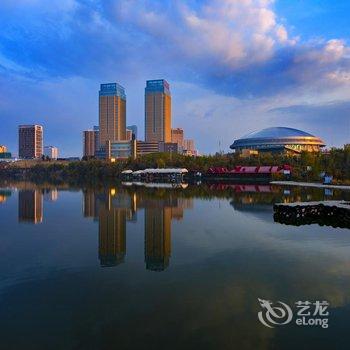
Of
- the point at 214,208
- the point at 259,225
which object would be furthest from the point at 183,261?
the point at 214,208

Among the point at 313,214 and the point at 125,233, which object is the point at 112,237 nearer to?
the point at 125,233

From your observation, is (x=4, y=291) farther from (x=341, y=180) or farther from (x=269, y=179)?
(x=269, y=179)

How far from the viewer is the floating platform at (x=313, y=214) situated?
3011cm

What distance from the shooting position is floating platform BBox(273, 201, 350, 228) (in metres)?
30.1

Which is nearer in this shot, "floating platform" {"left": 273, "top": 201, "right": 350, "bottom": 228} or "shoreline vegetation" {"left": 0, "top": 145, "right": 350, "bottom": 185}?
"floating platform" {"left": 273, "top": 201, "right": 350, "bottom": 228}

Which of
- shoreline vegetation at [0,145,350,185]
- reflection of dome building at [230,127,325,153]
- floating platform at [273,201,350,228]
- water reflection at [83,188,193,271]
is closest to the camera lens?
water reflection at [83,188,193,271]

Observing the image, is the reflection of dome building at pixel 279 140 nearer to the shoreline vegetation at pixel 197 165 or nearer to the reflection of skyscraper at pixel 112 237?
the shoreline vegetation at pixel 197 165

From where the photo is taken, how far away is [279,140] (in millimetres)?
163125

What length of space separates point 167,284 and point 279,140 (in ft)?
514

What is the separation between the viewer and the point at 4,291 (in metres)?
13.7

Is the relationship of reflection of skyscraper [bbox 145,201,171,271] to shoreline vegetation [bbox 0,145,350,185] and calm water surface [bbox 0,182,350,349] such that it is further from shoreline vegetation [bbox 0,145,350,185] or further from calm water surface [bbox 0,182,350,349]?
shoreline vegetation [bbox 0,145,350,185]

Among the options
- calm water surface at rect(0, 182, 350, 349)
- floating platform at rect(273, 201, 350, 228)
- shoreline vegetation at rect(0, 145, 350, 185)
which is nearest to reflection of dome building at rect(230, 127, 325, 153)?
shoreline vegetation at rect(0, 145, 350, 185)

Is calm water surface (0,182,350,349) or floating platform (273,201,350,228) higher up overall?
floating platform (273,201,350,228)

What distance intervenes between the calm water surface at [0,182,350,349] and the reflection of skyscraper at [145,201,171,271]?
6cm
